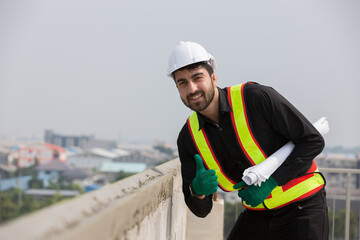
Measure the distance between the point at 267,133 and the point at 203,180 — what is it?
0.54 meters

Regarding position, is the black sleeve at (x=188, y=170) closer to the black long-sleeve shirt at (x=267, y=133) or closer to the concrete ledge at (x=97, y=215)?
the black long-sleeve shirt at (x=267, y=133)

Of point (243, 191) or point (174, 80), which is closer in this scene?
point (243, 191)

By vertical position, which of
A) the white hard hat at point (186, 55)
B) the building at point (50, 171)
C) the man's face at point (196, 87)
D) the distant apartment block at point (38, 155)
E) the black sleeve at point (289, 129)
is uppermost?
the white hard hat at point (186, 55)

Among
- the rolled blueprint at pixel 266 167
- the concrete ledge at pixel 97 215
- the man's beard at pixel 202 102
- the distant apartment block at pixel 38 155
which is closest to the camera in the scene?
the concrete ledge at pixel 97 215

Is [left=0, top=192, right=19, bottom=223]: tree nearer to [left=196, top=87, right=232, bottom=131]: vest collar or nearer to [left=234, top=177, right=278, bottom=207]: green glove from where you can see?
[left=196, top=87, right=232, bottom=131]: vest collar

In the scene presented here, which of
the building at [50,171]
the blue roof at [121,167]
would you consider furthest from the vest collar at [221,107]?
the building at [50,171]

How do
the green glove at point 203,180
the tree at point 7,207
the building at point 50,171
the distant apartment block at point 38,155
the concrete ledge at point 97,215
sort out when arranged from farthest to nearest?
the distant apartment block at point 38,155, the building at point 50,171, the tree at point 7,207, the green glove at point 203,180, the concrete ledge at point 97,215

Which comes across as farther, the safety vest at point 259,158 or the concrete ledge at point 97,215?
the safety vest at point 259,158

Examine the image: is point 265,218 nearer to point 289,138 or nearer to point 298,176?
point 298,176

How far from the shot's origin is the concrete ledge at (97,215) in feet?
4.96

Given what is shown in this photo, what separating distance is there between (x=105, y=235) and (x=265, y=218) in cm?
188

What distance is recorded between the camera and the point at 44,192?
153m

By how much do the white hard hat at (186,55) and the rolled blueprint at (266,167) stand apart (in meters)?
0.89

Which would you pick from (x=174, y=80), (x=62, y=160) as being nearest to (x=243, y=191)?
(x=174, y=80)
